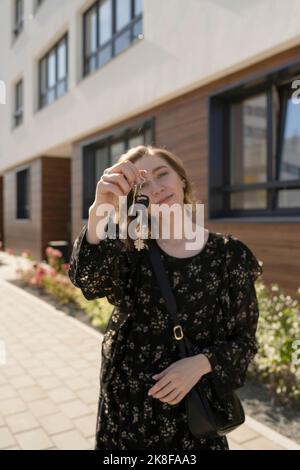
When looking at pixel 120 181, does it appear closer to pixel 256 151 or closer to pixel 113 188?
pixel 113 188

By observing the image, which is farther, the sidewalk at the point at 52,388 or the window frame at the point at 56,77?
the window frame at the point at 56,77

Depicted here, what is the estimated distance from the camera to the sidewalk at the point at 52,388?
3422mm

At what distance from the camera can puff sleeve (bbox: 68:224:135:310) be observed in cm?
171

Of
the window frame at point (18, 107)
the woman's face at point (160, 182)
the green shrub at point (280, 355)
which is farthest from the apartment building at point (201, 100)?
the window frame at point (18, 107)

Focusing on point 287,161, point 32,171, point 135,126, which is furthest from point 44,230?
point 287,161

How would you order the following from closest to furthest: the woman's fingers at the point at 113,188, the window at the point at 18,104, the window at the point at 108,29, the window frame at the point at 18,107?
1. the woman's fingers at the point at 113,188
2. the window at the point at 108,29
3. the window frame at the point at 18,107
4. the window at the point at 18,104

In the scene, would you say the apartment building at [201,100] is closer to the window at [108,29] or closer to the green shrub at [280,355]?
the window at [108,29]

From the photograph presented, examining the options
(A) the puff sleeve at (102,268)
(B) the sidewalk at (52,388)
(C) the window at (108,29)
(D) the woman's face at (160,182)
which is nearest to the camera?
(A) the puff sleeve at (102,268)

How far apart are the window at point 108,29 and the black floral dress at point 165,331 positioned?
869cm

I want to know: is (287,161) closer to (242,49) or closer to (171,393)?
(242,49)

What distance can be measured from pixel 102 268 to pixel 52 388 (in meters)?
3.34

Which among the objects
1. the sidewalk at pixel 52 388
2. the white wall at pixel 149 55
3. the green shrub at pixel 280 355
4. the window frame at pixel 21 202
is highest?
the white wall at pixel 149 55

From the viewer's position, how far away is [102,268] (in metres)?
1.71

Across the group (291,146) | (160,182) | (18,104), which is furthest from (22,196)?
(160,182)
